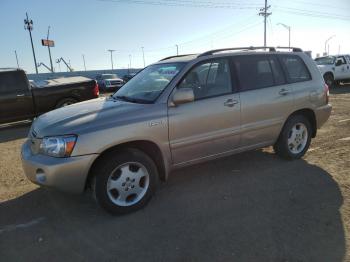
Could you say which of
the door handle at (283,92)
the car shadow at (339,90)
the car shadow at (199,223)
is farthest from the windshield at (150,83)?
the car shadow at (339,90)

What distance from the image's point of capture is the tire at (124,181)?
12.4 feet

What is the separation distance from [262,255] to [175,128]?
5.82 feet

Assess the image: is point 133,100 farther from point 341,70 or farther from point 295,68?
point 341,70

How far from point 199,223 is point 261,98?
7.10 ft

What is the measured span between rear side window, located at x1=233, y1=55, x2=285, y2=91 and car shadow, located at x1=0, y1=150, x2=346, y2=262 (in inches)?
53.1

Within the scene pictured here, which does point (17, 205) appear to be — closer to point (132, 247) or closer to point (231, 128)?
point (132, 247)

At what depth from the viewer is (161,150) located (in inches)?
162

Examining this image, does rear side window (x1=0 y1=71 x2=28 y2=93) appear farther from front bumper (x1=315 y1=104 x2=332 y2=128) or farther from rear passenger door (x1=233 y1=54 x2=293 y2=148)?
front bumper (x1=315 y1=104 x2=332 y2=128)

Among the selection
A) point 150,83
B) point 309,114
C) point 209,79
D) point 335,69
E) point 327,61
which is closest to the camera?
point 209,79

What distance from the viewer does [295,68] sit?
18.0 ft

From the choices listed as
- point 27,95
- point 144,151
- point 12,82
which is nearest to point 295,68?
point 144,151

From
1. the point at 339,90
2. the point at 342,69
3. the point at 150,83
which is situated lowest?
the point at 339,90

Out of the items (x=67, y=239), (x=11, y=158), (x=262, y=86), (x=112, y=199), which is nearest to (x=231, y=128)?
(x=262, y=86)

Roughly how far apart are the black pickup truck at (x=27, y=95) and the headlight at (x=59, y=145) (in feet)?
23.0
